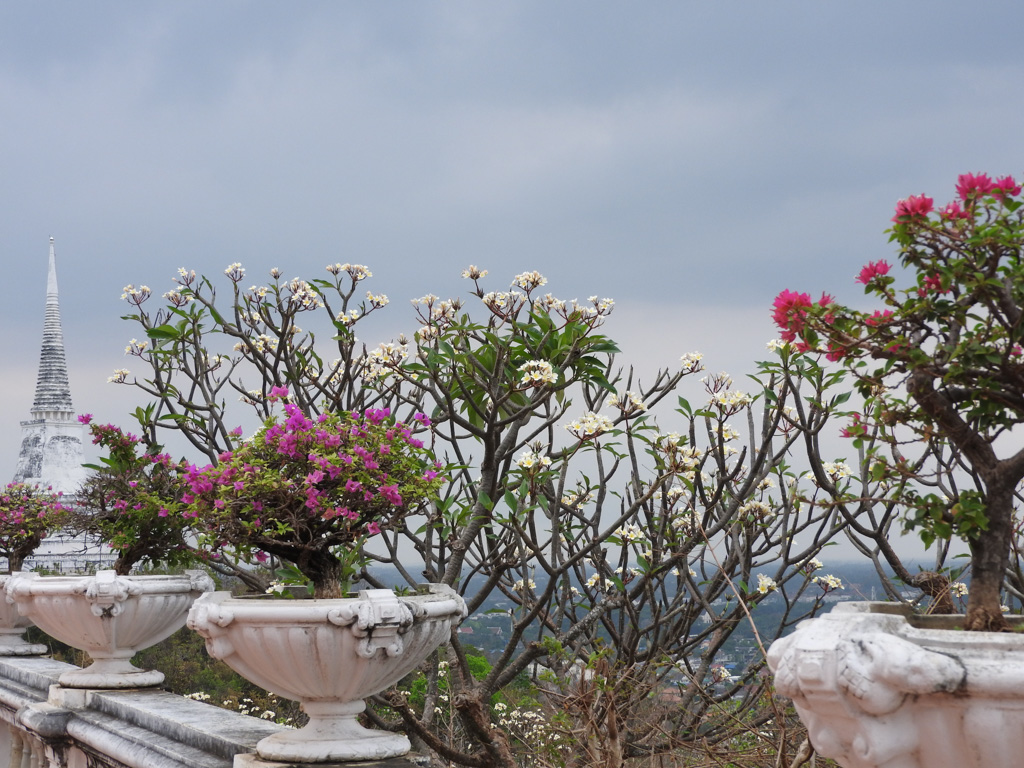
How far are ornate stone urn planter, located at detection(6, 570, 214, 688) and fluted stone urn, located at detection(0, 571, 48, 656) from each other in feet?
6.78

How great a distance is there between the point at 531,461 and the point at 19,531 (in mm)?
4063

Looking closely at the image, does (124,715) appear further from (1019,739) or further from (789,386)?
(1019,739)

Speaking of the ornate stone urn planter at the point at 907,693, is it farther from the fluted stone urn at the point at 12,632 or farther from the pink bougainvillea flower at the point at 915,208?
the fluted stone urn at the point at 12,632

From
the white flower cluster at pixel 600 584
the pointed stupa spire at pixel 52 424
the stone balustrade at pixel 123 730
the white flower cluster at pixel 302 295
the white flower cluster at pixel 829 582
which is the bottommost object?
the stone balustrade at pixel 123 730

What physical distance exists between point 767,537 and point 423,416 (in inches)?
74.9

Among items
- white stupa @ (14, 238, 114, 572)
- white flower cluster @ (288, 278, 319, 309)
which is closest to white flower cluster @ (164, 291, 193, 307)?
white flower cluster @ (288, 278, 319, 309)

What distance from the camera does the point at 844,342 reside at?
5.92ft

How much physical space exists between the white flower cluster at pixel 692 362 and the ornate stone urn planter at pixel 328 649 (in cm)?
204

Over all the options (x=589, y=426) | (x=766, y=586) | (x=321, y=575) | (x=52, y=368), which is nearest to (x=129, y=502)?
(x=321, y=575)

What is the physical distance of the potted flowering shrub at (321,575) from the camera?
9.03 feet

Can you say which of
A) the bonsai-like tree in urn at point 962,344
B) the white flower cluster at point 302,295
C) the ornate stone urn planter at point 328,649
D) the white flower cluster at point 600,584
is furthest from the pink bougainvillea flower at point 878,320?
the white flower cluster at point 302,295

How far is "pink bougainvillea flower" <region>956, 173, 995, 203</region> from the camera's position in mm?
1738

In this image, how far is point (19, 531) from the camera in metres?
6.23

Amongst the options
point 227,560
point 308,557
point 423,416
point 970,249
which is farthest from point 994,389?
point 227,560
